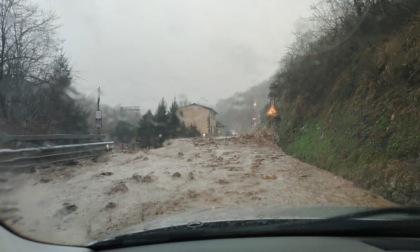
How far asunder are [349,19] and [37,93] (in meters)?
17.6

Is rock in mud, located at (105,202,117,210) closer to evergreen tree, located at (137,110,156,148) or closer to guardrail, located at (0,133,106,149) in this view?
guardrail, located at (0,133,106,149)

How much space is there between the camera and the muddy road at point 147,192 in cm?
799

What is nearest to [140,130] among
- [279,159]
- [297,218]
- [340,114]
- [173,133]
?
[173,133]

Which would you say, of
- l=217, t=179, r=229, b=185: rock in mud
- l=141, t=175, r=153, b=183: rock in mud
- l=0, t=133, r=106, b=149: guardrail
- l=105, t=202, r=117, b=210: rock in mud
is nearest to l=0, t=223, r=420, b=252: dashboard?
l=105, t=202, r=117, b=210: rock in mud

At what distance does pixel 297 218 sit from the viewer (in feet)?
10.6

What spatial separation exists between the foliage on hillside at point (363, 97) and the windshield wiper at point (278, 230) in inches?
Result: 237

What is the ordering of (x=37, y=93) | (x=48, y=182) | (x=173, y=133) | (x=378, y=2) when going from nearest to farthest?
(x=48, y=182)
(x=378, y=2)
(x=37, y=93)
(x=173, y=133)

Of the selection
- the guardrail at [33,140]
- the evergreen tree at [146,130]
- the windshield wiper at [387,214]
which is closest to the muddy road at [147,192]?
the guardrail at [33,140]

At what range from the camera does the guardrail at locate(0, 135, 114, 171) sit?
11497 mm

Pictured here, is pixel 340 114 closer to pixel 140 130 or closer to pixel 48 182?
pixel 48 182

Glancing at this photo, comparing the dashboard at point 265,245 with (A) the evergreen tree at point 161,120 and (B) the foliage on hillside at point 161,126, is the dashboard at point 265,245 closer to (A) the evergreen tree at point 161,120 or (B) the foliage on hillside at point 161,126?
(B) the foliage on hillside at point 161,126

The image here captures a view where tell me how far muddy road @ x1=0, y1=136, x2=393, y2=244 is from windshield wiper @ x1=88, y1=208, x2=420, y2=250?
9.96 ft

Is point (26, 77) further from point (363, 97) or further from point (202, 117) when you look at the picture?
point (202, 117)

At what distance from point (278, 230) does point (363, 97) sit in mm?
12868
